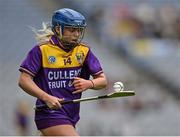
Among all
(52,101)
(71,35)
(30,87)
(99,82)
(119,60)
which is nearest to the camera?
(52,101)

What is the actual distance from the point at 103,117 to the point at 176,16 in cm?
231

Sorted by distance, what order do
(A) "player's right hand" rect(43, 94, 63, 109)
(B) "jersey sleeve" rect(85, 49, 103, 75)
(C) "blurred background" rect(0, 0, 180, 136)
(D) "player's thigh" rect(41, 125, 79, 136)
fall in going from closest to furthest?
1. (A) "player's right hand" rect(43, 94, 63, 109)
2. (D) "player's thigh" rect(41, 125, 79, 136)
3. (B) "jersey sleeve" rect(85, 49, 103, 75)
4. (C) "blurred background" rect(0, 0, 180, 136)

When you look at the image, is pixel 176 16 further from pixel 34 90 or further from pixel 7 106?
pixel 34 90

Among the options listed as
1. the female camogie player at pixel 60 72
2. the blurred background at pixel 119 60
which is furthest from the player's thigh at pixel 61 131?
the blurred background at pixel 119 60


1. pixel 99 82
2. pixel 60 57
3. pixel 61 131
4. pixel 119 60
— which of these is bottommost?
pixel 119 60

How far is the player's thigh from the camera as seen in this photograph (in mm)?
5025

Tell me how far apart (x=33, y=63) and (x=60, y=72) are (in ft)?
0.79

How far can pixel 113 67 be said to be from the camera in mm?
11016

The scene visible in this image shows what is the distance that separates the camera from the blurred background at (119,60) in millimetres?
10477

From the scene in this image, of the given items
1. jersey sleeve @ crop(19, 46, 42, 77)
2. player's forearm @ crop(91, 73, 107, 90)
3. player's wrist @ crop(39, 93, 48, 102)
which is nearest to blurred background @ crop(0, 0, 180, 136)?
player's forearm @ crop(91, 73, 107, 90)

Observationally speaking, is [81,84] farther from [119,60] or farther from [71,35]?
[119,60]

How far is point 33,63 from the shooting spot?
5.06 metres

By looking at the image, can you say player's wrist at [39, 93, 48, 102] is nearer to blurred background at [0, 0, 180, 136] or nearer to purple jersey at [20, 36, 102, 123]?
purple jersey at [20, 36, 102, 123]

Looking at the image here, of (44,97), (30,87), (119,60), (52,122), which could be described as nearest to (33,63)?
(30,87)
